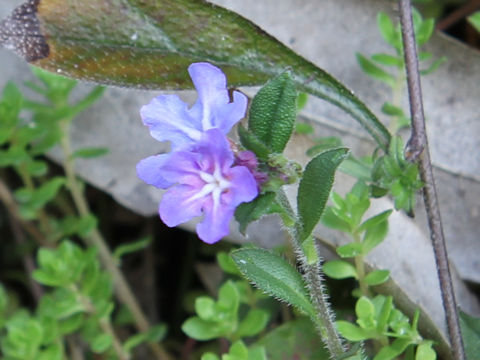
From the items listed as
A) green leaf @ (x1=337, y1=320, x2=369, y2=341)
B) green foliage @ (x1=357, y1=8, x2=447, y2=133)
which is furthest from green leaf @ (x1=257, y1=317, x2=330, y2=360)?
green foliage @ (x1=357, y1=8, x2=447, y2=133)

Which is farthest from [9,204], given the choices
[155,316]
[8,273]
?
Result: [155,316]

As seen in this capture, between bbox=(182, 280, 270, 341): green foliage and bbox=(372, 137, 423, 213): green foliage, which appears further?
bbox=(182, 280, 270, 341): green foliage

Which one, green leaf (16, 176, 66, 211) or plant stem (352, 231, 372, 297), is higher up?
plant stem (352, 231, 372, 297)

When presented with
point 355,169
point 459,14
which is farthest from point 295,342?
point 459,14

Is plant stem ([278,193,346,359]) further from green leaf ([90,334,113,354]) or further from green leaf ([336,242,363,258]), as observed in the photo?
green leaf ([90,334,113,354])

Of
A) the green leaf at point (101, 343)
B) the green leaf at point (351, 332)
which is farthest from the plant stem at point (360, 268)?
the green leaf at point (101, 343)

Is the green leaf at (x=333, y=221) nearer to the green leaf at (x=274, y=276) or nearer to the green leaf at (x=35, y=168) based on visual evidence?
the green leaf at (x=274, y=276)
